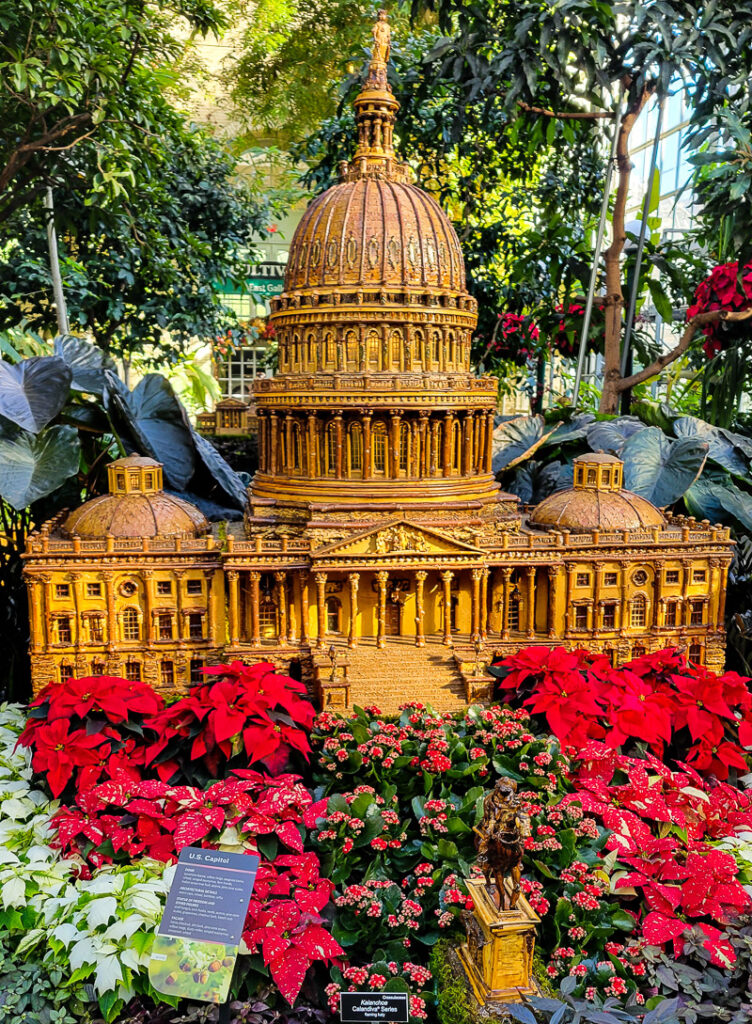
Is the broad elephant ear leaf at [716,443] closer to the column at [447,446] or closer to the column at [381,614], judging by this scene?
the column at [447,446]

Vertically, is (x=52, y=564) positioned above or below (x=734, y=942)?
above

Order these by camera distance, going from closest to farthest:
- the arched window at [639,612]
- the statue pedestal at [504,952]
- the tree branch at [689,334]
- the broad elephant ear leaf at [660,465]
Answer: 1. the statue pedestal at [504,952]
2. the arched window at [639,612]
3. the broad elephant ear leaf at [660,465]
4. the tree branch at [689,334]

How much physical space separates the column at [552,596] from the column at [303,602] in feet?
20.5

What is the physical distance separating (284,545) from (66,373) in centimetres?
801

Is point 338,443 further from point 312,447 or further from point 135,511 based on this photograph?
point 135,511

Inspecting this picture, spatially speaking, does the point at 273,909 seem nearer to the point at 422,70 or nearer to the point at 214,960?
the point at 214,960

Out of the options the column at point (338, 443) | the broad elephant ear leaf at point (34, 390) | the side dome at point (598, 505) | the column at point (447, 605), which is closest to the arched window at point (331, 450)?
the column at point (338, 443)

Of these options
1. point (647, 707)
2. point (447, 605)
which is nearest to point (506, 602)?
point (447, 605)

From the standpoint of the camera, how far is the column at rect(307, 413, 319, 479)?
22.2m

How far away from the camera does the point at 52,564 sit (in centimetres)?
1977

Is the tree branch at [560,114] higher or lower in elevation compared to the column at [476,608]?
higher

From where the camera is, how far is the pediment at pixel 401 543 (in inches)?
806

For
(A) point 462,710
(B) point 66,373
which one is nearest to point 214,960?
(A) point 462,710

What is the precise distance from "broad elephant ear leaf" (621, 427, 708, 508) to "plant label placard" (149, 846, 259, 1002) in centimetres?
1702
